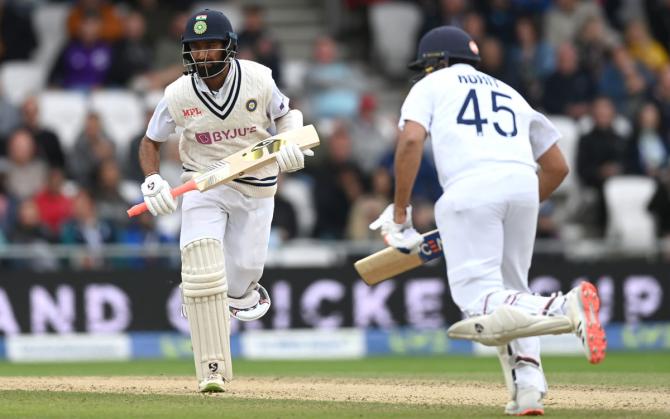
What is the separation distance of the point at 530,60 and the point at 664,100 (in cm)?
143

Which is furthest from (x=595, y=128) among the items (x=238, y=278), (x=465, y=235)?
(x=465, y=235)

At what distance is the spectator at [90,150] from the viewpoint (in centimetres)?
1282

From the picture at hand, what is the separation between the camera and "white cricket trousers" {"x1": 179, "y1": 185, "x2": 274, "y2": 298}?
24.5ft

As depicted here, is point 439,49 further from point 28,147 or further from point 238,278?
point 28,147

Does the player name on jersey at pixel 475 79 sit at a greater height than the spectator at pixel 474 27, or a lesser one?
lesser

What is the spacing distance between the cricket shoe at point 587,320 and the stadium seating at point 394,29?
958 cm

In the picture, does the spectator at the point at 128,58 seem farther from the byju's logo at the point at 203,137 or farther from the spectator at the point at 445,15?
the byju's logo at the point at 203,137

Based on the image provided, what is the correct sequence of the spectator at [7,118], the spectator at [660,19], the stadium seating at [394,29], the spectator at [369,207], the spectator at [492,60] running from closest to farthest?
the spectator at [369,207] → the spectator at [7,118] → the spectator at [492,60] → the stadium seating at [394,29] → the spectator at [660,19]

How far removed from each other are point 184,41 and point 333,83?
7.13 meters

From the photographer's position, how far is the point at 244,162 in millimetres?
7320

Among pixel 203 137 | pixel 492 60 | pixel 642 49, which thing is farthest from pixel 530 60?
pixel 203 137

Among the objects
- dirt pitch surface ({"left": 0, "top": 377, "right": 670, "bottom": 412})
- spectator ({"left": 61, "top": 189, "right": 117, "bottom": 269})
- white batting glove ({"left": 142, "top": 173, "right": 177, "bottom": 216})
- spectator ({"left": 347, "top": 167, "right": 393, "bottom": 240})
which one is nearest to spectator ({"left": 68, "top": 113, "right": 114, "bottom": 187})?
spectator ({"left": 61, "top": 189, "right": 117, "bottom": 269})

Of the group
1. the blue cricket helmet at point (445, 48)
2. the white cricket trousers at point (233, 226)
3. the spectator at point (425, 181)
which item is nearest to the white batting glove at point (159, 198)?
the white cricket trousers at point (233, 226)

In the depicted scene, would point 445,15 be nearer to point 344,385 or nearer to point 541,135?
point 344,385
